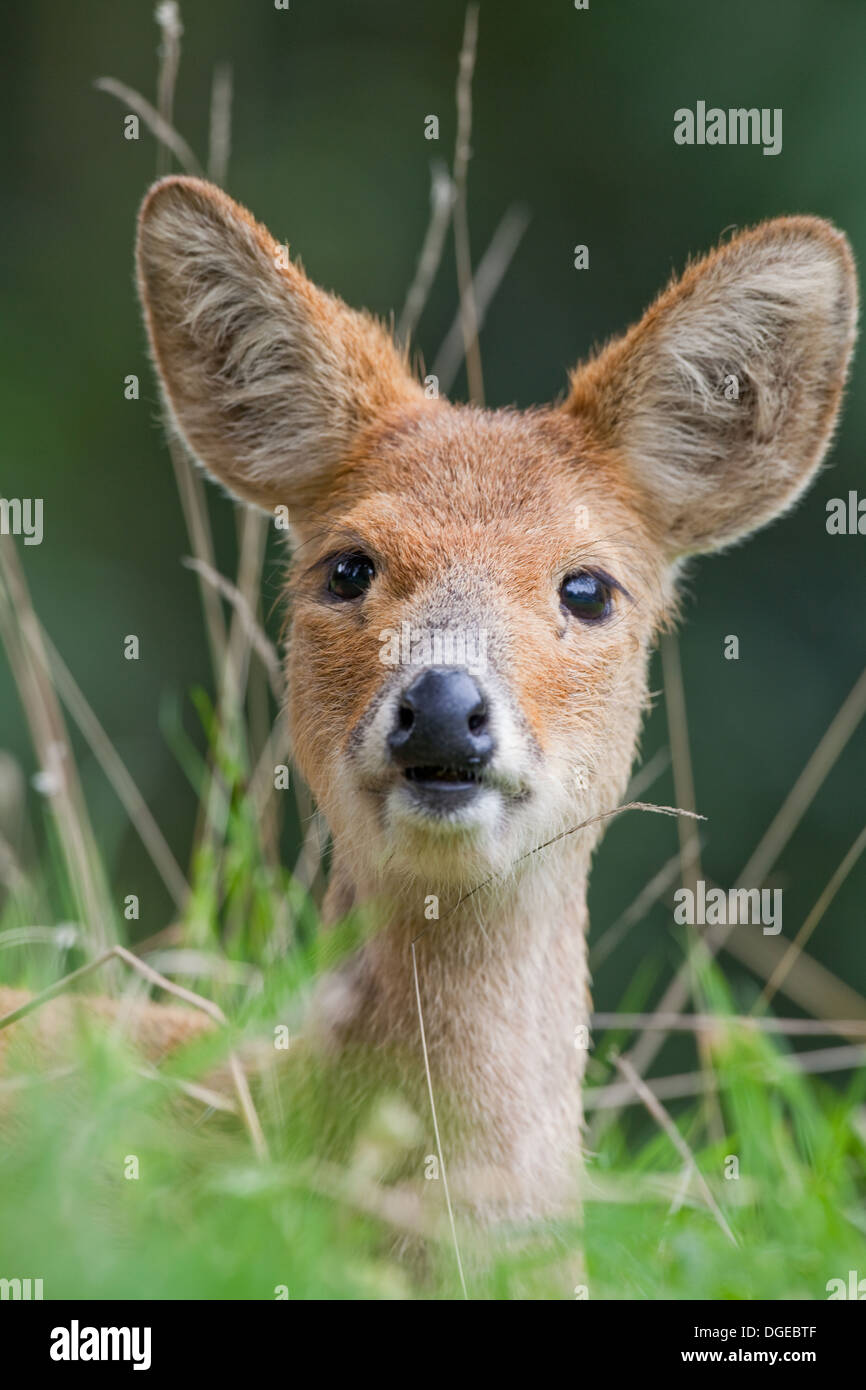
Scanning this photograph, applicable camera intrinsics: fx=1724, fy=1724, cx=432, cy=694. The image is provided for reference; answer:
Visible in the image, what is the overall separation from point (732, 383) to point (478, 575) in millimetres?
1215

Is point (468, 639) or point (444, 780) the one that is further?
point (468, 639)

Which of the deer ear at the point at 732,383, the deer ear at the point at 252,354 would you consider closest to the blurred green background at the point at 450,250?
the deer ear at the point at 732,383

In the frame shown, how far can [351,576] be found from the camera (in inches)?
186

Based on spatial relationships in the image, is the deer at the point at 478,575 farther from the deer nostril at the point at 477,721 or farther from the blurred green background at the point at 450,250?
the blurred green background at the point at 450,250

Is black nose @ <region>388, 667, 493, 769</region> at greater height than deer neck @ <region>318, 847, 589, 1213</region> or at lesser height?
greater

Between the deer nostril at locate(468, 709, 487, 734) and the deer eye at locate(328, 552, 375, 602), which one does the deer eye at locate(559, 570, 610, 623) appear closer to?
the deer eye at locate(328, 552, 375, 602)

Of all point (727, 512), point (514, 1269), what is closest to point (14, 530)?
point (727, 512)

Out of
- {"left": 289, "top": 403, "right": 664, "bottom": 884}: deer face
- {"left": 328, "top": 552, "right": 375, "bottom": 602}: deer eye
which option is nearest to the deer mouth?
{"left": 289, "top": 403, "right": 664, "bottom": 884}: deer face

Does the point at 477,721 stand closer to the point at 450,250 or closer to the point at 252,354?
the point at 252,354

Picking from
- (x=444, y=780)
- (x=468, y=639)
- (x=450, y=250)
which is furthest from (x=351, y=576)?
(x=450, y=250)

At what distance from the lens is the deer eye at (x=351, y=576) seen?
15.4ft

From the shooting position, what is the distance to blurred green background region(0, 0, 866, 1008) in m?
8.92

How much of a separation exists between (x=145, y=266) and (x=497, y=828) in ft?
6.94

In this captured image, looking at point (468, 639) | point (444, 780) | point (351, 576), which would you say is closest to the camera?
point (444, 780)
